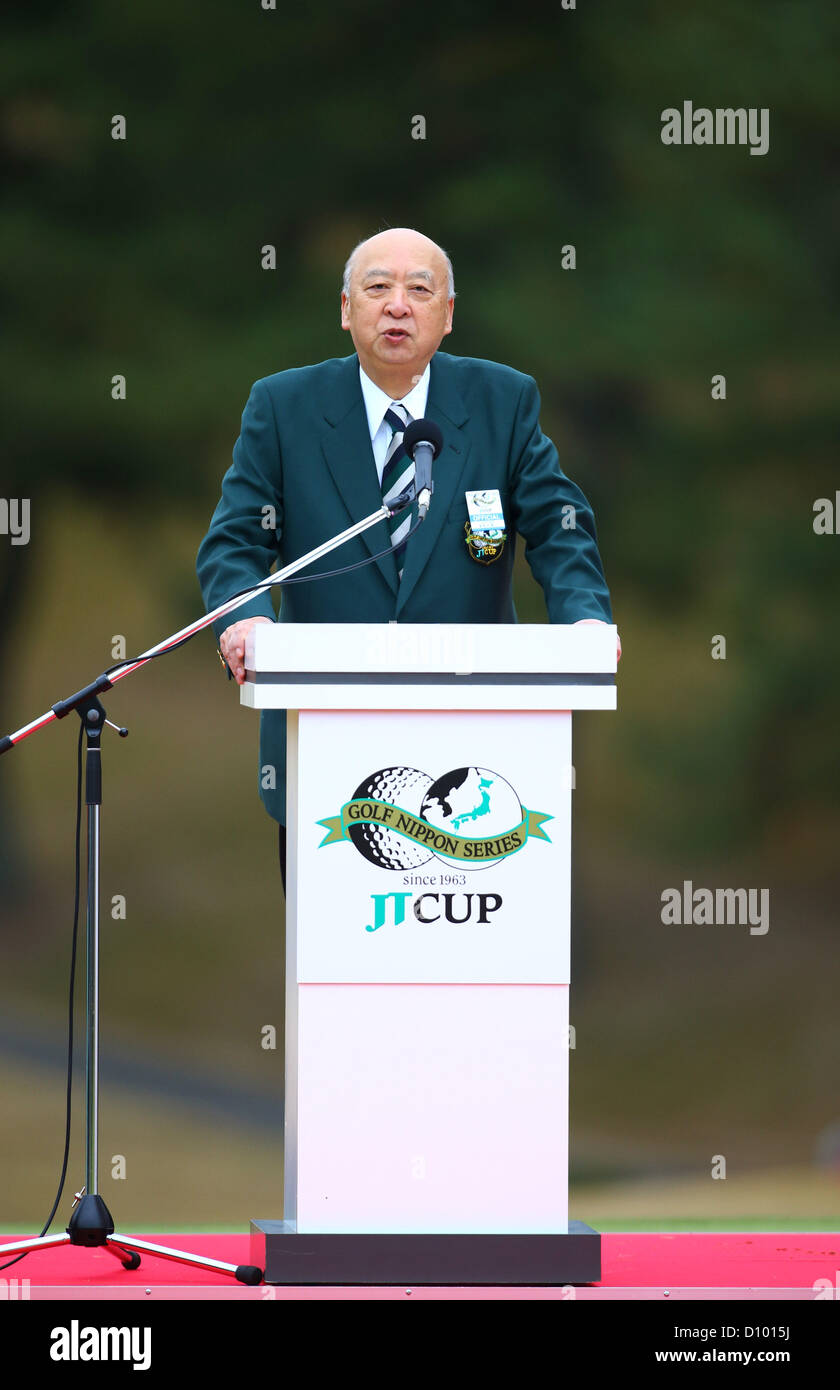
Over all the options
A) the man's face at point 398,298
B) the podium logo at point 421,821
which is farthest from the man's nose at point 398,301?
the podium logo at point 421,821

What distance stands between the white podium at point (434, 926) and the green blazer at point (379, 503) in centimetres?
38

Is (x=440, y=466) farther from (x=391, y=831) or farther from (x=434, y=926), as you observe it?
(x=434, y=926)

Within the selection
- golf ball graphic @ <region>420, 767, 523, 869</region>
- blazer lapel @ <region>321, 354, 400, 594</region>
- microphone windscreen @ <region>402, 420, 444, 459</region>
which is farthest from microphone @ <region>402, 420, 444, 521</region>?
golf ball graphic @ <region>420, 767, 523, 869</region>

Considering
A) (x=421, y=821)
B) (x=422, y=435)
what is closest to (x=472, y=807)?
(x=421, y=821)

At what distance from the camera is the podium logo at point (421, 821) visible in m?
3.20

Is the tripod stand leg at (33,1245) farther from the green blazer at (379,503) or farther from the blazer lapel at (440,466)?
the blazer lapel at (440,466)

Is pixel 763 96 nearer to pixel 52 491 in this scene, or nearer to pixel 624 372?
pixel 624 372

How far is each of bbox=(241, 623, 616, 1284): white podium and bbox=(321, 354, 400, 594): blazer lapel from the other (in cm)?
39

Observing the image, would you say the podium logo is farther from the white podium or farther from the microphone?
the microphone

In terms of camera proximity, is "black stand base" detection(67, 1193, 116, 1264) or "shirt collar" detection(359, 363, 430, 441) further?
"shirt collar" detection(359, 363, 430, 441)

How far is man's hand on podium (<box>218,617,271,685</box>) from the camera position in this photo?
331 cm

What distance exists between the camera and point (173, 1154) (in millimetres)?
5523
